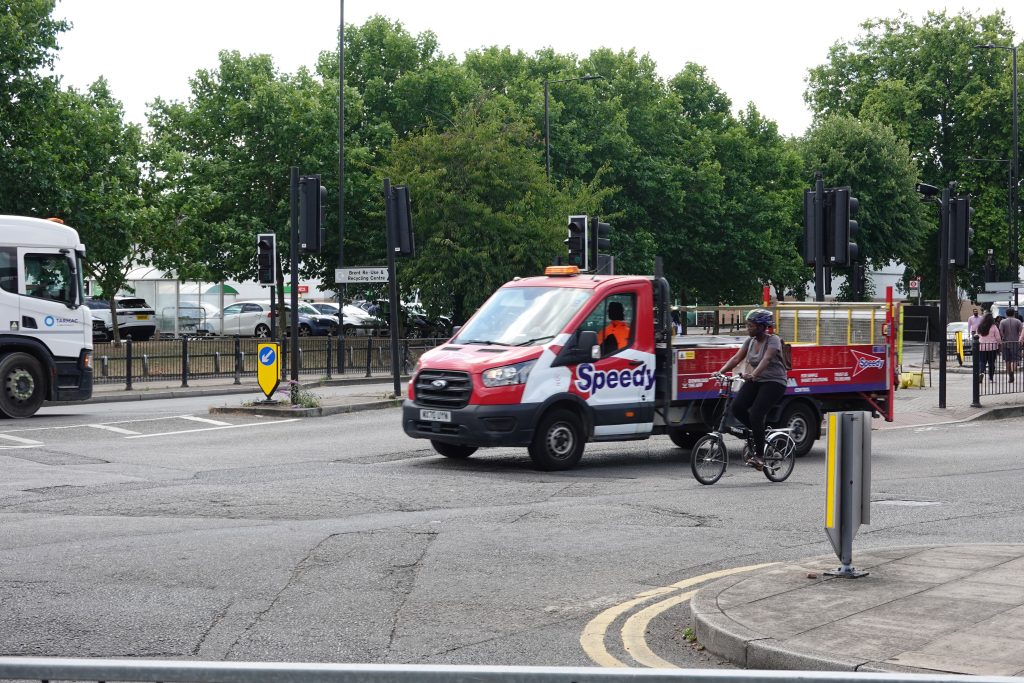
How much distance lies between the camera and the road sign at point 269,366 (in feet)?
71.8

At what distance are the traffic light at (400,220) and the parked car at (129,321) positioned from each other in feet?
89.4

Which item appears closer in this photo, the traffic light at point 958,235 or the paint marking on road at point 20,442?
the paint marking on road at point 20,442

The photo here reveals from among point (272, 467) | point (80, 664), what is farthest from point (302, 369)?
point (80, 664)

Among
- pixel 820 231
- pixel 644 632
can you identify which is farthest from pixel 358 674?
pixel 820 231

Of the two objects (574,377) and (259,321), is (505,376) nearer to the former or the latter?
(574,377)

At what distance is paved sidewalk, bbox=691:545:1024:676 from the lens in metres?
5.76

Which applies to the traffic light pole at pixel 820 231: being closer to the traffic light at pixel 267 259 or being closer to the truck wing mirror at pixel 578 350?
the truck wing mirror at pixel 578 350

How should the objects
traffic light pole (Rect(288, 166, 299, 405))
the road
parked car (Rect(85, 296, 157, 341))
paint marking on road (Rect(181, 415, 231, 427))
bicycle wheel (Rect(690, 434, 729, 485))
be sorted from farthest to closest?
parked car (Rect(85, 296, 157, 341)) → traffic light pole (Rect(288, 166, 299, 405)) → paint marking on road (Rect(181, 415, 231, 427)) → bicycle wheel (Rect(690, 434, 729, 485)) → the road

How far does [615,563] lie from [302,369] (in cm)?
2723

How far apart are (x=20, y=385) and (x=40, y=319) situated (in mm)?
1158

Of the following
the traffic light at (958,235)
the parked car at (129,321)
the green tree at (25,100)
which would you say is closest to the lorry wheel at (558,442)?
the traffic light at (958,235)

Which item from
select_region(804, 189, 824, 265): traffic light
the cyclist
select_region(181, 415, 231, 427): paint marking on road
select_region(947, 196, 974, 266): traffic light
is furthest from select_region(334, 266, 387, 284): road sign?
the cyclist

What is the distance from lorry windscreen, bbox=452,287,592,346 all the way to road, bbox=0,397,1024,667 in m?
1.45

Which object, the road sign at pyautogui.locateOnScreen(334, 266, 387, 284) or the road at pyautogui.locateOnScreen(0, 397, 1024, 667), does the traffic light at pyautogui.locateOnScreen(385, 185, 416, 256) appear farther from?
the road at pyautogui.locateOnScreen(0, 397, 1024, 667)
